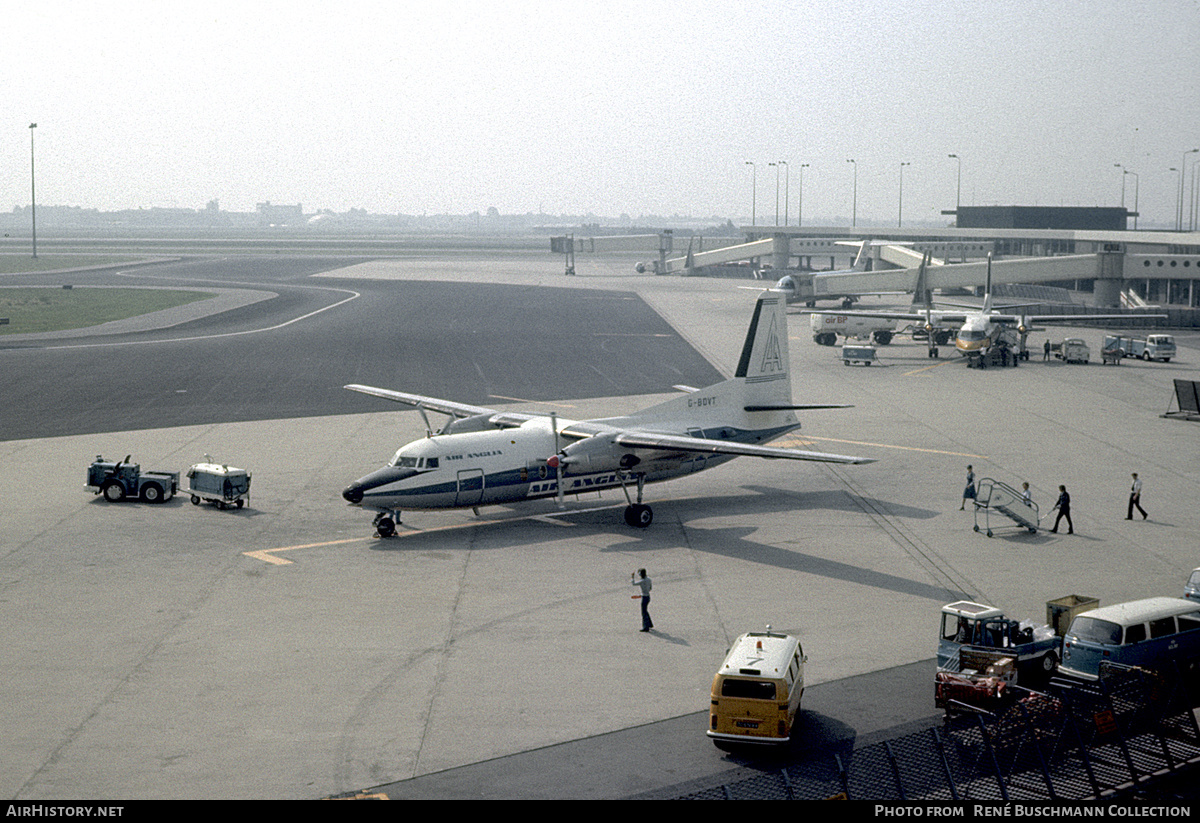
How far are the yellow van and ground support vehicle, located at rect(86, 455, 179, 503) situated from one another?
26972mm

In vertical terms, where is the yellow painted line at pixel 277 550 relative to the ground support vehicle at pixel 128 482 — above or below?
below

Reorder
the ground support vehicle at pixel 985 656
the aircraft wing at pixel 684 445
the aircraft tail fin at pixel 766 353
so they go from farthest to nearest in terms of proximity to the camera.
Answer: the aircraft tail fin at pixel 766 353
the aircraft wing at pixel 684 445
the ground support vehicle at pixel 985 656

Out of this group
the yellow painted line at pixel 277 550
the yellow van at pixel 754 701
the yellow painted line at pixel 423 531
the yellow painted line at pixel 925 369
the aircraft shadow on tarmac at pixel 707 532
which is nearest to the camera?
the yellow van at pixel 754 701

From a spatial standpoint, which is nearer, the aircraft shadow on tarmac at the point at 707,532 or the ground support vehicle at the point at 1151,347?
the aircraft shadow on tarmac at the point at 707,532

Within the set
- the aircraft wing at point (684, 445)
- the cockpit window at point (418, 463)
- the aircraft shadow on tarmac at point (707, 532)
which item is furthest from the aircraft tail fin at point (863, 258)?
the cockpit window at point (418, 463)

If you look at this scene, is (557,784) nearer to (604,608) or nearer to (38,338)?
(604,608)

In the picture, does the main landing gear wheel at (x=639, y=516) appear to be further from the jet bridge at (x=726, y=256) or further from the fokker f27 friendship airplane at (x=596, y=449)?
the jet bridge at (x=726, y=256)

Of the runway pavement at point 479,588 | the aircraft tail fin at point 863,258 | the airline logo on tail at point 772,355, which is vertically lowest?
the runway pavement at point 479,588

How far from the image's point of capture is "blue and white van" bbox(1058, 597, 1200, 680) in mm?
22781

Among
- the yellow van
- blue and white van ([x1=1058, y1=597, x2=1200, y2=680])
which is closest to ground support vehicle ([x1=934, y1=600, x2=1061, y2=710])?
blue and white van ([x1=1058, y1=597, x2=1200, y2=680])

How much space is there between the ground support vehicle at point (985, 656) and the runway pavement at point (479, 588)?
124 centimetres

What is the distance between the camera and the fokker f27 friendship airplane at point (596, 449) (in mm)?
36031

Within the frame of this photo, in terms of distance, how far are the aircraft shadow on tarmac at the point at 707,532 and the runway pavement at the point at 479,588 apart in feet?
0.52

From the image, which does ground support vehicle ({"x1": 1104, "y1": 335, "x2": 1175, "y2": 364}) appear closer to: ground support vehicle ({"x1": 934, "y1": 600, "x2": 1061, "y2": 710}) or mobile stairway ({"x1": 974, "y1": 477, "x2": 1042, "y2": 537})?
mobile stairway ({"x1": 974, "y1": 477, "x2": 1042, "y2": 537})
